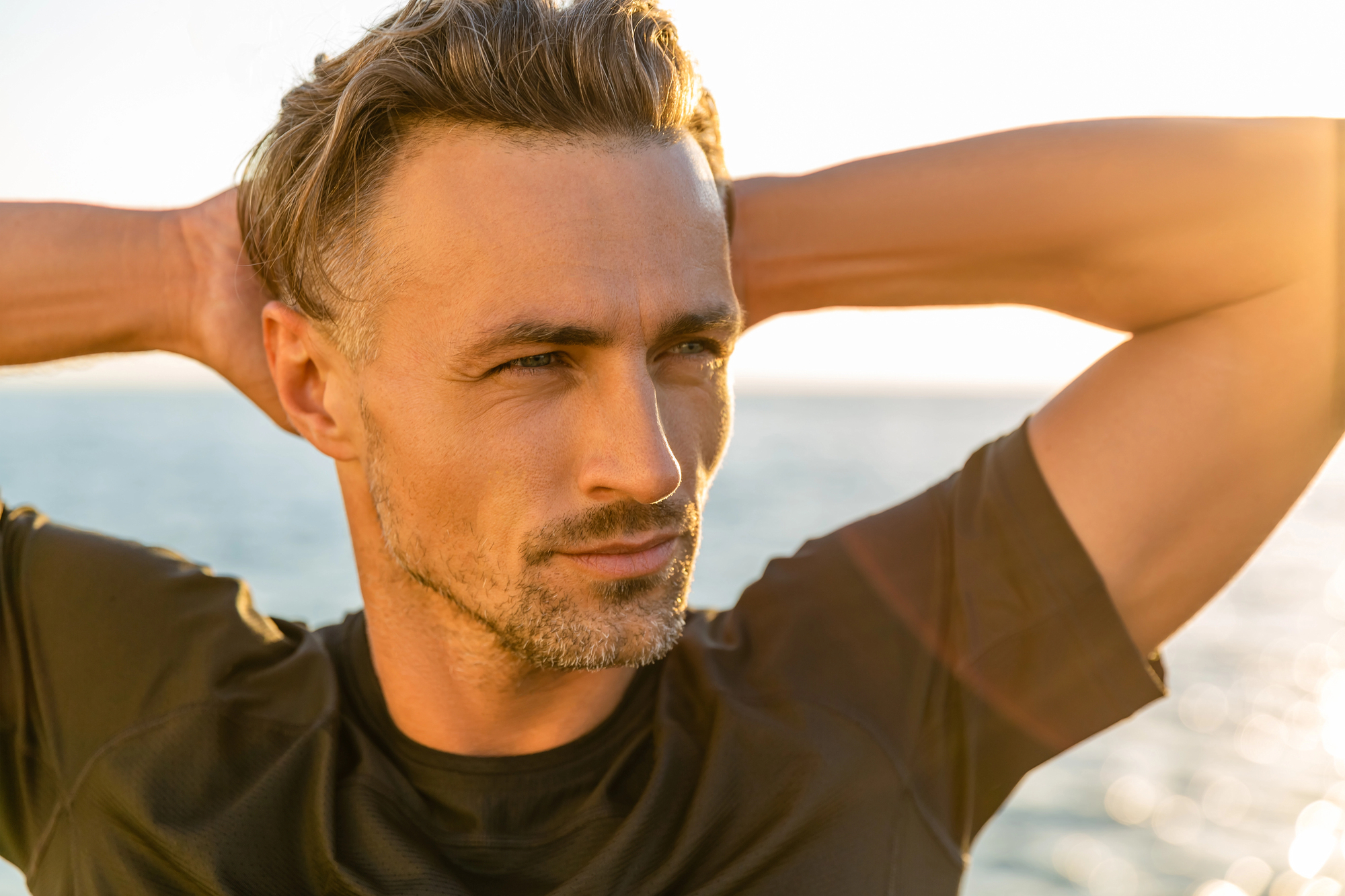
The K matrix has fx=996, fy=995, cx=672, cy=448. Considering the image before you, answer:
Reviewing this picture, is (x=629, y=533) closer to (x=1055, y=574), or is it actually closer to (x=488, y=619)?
(x=488, y=619)

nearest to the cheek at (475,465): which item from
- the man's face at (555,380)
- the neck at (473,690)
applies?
the man's face at (555,380)

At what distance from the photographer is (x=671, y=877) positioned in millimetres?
1796

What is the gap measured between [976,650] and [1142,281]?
835 mm

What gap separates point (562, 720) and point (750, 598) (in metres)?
0.48

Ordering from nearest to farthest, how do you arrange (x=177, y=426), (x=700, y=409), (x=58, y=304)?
(x=700, y=409) < (x=58, y=304) < (x=177, y=426)

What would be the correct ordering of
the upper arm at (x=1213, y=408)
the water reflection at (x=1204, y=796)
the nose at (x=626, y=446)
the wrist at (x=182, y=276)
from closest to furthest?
the nose at (x=626, y=446)
the upper arm at (x=1213, y=408)
the wrist at (x=182, y=276)
the water reflection at (x=1204, y=796)

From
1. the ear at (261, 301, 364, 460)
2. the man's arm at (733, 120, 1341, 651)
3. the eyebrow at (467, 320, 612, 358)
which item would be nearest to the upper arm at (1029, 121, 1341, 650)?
the man's arm at (733, 120, 1341, 651)

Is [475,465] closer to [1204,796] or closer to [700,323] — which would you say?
[700,323]

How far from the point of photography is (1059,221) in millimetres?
2113

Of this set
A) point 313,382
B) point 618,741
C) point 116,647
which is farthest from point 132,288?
point 618,741

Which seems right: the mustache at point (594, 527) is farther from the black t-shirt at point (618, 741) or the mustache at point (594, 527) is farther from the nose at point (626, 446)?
the black t-shirt at point (618, 741)

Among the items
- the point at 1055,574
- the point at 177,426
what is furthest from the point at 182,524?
the point at 177,426

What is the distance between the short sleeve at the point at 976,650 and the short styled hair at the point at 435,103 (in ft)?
2.87

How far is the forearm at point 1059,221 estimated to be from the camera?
6.55ft
